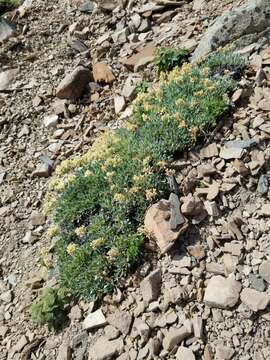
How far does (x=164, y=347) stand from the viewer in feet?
16.8

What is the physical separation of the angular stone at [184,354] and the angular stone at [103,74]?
5.11 m

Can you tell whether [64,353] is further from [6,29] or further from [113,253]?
[6,29]

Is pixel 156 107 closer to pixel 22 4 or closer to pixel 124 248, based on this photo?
pixel 124 248

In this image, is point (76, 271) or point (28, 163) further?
point (28, 163)

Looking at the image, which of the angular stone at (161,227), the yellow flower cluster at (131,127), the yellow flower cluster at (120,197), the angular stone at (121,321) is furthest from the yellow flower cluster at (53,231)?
the yellow flower cluster at (131,127)

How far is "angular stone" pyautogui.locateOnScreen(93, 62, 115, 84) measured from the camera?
29.2ft

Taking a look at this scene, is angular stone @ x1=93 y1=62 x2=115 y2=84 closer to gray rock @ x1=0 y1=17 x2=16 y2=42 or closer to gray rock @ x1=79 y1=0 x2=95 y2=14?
gray rock @ x1=79 y1=0 x2=95 y2=14

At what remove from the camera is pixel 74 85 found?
8789mm

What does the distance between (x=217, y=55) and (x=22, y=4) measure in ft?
17.4

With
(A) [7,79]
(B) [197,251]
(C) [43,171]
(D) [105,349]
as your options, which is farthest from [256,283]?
(A) [7,79]

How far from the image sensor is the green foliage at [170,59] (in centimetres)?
825

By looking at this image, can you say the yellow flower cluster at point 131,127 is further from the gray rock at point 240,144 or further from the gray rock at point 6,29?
the gray rock at point 6,29

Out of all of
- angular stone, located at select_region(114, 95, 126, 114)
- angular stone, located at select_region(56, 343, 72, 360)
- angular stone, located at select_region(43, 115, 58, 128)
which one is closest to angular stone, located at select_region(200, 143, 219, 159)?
angular stone, located at select_region(114, 95, 126, 114)

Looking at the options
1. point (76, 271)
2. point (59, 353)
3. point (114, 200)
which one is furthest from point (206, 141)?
point (59, 353)
